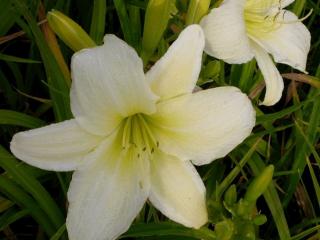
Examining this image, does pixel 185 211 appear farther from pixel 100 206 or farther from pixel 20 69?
pixel 20 69

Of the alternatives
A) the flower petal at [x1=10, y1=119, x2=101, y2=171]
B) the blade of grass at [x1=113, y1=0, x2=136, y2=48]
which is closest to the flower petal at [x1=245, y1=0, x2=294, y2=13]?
the blade of grass at [x1=113, y1=0, x2=136, y2=48]

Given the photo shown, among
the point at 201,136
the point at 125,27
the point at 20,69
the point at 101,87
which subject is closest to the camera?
the point at 101,87

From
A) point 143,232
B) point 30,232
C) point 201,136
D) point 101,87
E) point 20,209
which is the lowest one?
point 30,232

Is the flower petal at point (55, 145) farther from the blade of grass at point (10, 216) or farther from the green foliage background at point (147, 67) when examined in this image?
the blade of grass at point (10, 216)

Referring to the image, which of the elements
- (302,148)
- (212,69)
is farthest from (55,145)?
(302,148)

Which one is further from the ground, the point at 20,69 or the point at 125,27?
the point at 125,27

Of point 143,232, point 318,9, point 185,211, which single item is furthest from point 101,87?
point 318,9

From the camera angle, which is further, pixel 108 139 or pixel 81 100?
pixel 108 139
